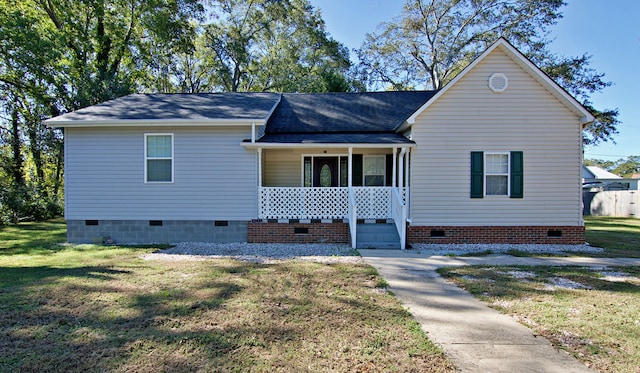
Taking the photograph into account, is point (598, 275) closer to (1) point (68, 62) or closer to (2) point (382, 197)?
(2) point (382, 197)

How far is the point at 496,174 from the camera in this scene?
10555 millimetres

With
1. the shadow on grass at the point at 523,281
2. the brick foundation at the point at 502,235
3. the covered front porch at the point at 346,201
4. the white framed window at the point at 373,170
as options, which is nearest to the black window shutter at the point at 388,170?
the white framed window at the point at 373,170

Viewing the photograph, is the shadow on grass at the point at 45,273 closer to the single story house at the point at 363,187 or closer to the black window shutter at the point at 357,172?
the single story house at the point at 363,187

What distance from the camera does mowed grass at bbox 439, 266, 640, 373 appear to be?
363cm

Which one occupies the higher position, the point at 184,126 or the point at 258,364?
the point at 184,126

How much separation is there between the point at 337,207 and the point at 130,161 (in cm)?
642

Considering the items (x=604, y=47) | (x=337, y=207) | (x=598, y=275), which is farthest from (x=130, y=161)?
(x=604, y=47)

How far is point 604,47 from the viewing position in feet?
70.3

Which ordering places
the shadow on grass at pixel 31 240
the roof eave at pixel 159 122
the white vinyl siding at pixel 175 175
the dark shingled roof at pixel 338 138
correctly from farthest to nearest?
the white vinyl siding at pixel 175 175
the dark shingled roof at pixel 338 138
the roof eave at pixel 159 122
the shadow on grass at pixel 31 240

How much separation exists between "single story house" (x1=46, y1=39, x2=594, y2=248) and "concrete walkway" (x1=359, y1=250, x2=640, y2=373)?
3.72m

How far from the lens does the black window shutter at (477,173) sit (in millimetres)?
10422

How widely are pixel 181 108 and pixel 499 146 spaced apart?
392 inches

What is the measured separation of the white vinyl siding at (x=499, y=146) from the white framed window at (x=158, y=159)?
7359 mm

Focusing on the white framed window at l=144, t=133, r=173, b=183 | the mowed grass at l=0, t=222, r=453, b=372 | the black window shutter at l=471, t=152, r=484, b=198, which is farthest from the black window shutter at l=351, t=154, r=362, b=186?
the white framed window at l=144, t=133, r=173, b=183
